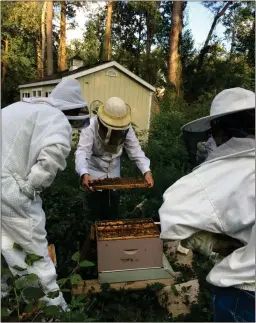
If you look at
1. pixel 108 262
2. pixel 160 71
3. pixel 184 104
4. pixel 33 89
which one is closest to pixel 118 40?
pixel 160 71

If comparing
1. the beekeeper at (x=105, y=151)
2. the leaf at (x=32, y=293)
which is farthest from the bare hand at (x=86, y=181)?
the leaf at (x=32, y=293)

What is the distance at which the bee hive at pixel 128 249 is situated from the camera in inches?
103

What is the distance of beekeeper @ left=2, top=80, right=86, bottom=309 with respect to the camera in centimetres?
204

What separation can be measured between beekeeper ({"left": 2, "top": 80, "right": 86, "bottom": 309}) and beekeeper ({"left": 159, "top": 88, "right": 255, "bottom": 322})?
3.37 ft

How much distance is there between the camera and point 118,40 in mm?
20312

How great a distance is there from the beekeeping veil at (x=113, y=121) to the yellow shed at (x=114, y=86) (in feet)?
25.1

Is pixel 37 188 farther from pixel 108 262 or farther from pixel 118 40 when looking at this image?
pixel 118 40

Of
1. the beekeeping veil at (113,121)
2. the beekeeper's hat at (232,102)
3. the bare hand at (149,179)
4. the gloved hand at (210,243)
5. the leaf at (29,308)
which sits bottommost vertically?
the leaf at (29,308)

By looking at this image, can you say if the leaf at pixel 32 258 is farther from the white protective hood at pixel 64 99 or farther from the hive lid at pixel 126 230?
the white protective hood at pixel 64 99

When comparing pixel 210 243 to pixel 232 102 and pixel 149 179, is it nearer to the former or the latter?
pixel 232 102

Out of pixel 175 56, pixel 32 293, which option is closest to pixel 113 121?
pixel 32 293

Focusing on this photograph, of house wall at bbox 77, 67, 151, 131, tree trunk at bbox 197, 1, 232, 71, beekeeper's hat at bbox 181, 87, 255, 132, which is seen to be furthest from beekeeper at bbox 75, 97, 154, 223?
tree trunk at bbox 197, 1, 232, 71

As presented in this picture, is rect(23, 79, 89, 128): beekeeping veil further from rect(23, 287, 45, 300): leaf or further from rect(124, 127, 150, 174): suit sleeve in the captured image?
rect(23, 287, 45, 300): leaf

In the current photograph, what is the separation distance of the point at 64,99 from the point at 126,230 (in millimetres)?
1118
